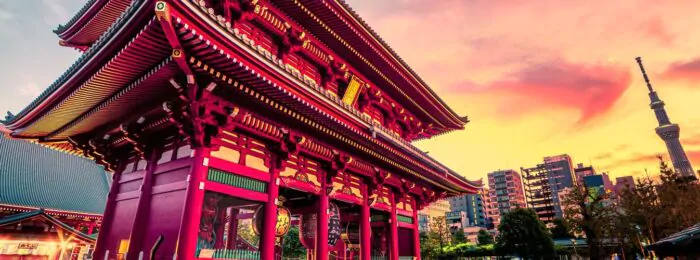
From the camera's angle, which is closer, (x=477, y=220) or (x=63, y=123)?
(x=63, y=123)

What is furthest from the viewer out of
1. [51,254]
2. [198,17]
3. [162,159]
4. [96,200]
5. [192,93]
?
[96,200]

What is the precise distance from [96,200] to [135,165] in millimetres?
17685

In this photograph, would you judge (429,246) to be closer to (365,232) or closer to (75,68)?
(365,232)

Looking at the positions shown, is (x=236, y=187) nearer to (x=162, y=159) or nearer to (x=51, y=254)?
(x=162, y=159)

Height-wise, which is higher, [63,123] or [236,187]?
[63,123]

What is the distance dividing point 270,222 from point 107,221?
5734 mm

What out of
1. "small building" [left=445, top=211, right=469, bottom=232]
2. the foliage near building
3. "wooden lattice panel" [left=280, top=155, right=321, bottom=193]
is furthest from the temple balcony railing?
"small building" [left=445, top=211, right=469, bottom=232]

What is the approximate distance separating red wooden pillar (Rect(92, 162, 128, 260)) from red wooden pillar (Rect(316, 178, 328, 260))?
6.53 m

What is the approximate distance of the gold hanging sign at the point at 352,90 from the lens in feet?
48.7

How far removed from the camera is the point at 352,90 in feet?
49.5

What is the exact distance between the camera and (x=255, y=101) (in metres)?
8.39

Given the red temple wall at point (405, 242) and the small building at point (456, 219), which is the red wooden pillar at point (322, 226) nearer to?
the red temple wall at point (405, 242)

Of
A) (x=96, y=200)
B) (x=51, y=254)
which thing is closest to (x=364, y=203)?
(x=51, y=254)

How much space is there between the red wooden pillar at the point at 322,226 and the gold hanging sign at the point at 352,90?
439 cm
